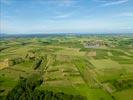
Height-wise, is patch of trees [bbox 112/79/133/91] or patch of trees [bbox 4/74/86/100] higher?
patch of trees [bbox 112/79/133/91]

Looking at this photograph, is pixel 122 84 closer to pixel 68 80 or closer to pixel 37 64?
pixel 68 80

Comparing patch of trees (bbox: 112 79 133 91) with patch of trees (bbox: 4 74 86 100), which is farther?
patch of trees (bbox: 112 79 133 91)

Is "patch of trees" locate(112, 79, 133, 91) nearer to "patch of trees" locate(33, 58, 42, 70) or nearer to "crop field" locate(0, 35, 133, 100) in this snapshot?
"crop field" locate(0, 35, 133, 100)

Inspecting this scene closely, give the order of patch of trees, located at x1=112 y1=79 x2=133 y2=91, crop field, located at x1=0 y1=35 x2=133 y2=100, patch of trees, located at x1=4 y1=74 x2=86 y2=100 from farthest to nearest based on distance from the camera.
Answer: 1. patch of trees, located at x1=112 y1=79 x2=133 y2=91
2. crop field, located at x1=0 y1=35 x2=133 y2=100
3. patch of trees, located at x1=4 y1=74 x2=86 y2=100

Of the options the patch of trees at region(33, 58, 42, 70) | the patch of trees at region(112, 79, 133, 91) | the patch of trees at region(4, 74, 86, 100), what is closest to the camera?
the patch of trees at region(4, 74, 86, 100)

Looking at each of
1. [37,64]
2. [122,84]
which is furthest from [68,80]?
[37,64]

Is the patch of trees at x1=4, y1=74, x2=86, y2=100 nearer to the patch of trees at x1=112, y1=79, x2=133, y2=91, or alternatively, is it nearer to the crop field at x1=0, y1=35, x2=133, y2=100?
the crop field at x1=0, y1=35, x2=133, y2=100

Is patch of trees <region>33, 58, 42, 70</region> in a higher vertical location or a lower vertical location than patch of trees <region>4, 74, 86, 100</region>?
higher

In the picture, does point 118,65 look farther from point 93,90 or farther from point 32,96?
point 32,96

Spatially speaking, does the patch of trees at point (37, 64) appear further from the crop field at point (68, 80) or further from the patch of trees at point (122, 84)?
the patch of trees at point (122, 84)

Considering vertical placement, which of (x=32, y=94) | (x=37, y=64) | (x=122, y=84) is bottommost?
(x=32, y=94)

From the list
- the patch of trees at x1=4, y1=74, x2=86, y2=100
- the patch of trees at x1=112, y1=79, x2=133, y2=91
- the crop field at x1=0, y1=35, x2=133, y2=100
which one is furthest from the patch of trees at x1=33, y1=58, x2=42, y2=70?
the patch of trees at x1=112, y1=79, x2=133, y2=91

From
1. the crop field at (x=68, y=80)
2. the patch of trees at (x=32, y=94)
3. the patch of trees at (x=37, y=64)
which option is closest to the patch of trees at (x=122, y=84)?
the crop field at (x=68, y=80)
